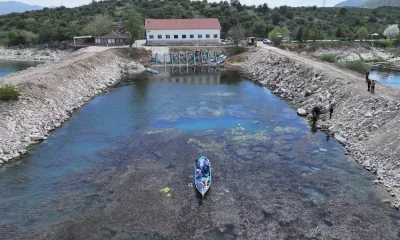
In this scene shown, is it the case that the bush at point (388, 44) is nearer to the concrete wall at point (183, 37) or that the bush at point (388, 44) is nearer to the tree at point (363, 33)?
the tree at point (363, 33)

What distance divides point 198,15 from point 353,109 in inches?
3586

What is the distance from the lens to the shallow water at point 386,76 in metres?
52.5

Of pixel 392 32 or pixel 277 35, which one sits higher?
pixel 392 32

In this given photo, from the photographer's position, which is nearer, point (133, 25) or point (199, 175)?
point (199, 175)

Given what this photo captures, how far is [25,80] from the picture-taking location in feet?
128

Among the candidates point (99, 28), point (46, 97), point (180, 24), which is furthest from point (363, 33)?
point (46, 97)

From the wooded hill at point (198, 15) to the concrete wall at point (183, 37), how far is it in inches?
592

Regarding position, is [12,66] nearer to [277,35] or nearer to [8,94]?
[8,94]

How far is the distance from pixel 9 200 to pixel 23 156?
6.61 meters

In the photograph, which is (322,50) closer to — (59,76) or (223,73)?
(223,73)

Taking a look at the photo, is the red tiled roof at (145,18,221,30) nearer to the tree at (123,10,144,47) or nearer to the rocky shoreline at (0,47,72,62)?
the tree at (123,10,144,47)

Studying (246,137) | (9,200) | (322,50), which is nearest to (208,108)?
(246,137)

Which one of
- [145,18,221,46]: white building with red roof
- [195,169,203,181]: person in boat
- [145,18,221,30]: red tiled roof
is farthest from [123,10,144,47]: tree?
[195,169,203,181]: person in boat

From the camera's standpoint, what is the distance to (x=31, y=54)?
8600cm
